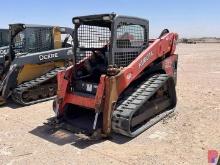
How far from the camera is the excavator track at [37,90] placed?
9.99m

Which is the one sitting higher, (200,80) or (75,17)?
(75,17)

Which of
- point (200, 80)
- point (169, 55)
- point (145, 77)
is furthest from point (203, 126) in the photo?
point (200, 80)

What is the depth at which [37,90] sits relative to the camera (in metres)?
10.4

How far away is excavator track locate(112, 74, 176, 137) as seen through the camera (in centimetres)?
670

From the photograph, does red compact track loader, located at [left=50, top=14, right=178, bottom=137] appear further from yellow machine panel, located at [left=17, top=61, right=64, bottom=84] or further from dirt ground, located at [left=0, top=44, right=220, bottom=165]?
yellow machine panel, located at [left=17, top=61, right=64, bottom=84]

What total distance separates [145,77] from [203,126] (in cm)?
165

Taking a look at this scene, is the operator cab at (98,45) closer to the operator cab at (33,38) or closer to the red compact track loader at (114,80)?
the red compact track loader at (114,80)

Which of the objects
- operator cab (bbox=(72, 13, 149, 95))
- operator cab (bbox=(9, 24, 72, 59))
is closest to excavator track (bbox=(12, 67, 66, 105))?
operator cab (bbox=(9, 24, 72, 59))

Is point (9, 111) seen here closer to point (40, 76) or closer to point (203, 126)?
point (40, 76)

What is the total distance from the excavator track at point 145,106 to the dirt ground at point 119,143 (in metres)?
0.20

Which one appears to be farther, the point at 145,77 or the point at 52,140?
the point at 145,77

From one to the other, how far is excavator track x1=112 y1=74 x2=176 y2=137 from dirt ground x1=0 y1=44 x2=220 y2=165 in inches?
8.1

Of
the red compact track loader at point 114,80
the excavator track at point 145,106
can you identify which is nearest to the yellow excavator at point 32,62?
the red compact track loader at point 114,80

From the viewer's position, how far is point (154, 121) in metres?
7.67
